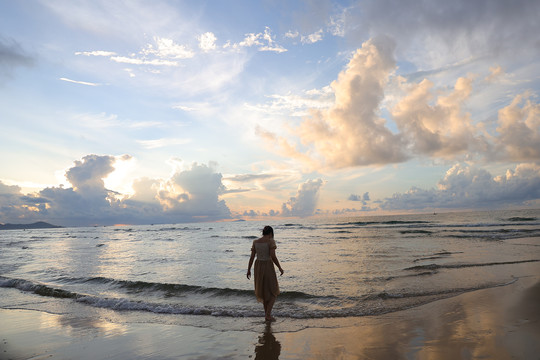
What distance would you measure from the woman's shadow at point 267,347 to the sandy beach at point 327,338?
0.02m

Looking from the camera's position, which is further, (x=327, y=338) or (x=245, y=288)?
(x=245, y=288)

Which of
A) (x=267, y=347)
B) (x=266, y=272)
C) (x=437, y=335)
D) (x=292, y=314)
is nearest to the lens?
(x=267, y=347)

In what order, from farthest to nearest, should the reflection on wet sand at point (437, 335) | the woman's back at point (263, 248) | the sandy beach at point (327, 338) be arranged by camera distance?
the woman's back at point (263, 248)
the sandy beach at point (327, 338)
the reflection on wet sand at point (437, 335)

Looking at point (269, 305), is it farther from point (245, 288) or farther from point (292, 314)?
point (245, 288)

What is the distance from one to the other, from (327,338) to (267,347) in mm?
1376

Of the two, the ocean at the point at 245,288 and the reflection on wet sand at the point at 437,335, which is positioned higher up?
the reflection on wet sand at the point at 437,335

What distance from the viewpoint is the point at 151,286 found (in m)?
13.3

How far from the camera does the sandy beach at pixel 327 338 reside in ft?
18.9

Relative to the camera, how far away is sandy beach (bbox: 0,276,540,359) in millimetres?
5758

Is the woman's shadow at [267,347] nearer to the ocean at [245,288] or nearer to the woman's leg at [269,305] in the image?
the ocean at [245,288]

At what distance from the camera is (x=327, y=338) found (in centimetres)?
670

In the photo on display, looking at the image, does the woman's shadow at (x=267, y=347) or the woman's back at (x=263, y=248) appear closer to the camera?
the woman's shadow at (x=267, y=347)

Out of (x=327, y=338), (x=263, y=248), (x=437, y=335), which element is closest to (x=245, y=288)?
(x=263, y=248)

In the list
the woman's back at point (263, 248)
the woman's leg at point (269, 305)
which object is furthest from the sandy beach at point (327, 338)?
the woman's back at point (263, 248)
